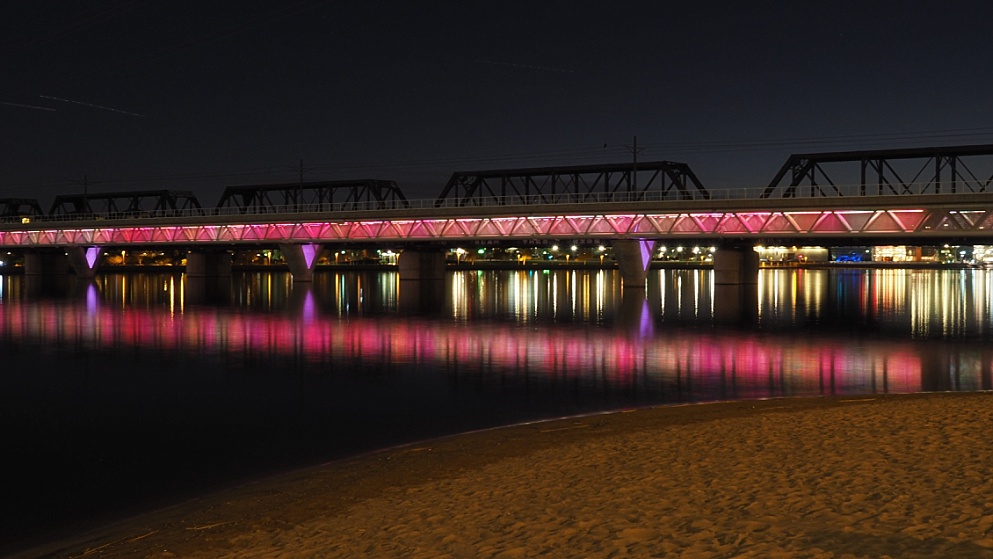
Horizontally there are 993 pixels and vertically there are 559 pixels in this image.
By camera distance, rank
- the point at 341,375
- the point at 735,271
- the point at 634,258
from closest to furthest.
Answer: the point at 341,375, the point at 634,258, the point at 735,271

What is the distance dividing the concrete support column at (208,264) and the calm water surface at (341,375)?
5306 centimetres

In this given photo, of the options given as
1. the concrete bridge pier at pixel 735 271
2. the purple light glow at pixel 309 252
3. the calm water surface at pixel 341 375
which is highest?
the purple light glow at pixel 309 252

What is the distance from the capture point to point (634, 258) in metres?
74.8

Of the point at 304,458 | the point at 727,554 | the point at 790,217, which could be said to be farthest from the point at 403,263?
the point at 727,554

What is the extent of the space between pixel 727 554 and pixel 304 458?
8751mm

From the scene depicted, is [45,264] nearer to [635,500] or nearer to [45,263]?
[45,263]

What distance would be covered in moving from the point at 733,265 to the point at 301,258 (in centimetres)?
4453

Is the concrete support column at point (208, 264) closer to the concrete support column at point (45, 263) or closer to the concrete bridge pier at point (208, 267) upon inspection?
the concrete bridge pier at point (208, 267)

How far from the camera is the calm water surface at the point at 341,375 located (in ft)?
47.7

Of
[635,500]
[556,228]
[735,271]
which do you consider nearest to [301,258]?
[556,228]

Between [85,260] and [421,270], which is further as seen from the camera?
[85,260]

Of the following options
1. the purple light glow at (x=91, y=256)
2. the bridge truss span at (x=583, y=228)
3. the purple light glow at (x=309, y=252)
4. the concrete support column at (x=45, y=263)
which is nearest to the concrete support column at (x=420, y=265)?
the bridge truss span at (x=583, y=228)

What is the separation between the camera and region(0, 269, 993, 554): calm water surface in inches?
572

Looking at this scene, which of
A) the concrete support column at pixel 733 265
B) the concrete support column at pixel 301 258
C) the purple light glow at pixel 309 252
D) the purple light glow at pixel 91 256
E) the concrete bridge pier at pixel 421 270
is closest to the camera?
the concrete support column at pixel 733 265
